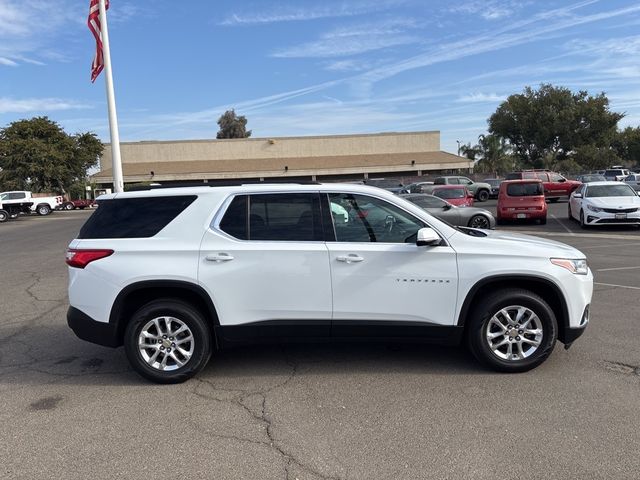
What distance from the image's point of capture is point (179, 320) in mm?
4500

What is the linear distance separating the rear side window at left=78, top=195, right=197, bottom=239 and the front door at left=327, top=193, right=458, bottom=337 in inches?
57.6

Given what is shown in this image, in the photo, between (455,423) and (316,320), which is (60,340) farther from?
(455,423)

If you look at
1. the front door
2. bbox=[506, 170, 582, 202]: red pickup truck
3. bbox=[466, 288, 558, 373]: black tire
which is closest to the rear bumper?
the front door

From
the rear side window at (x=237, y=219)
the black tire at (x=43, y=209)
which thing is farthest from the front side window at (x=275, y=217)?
the black tire at (x=43, y=209)

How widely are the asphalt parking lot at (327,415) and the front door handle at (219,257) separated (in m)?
1.10

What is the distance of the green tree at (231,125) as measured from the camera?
94.2 meters

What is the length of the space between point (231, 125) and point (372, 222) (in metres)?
93.2

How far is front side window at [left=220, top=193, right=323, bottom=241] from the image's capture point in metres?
4.54

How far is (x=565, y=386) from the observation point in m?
4.29

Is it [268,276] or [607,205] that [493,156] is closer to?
[607,205]

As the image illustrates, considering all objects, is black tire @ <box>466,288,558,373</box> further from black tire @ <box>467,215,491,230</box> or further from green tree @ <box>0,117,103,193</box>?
green tree @ <box>0,117,103,193</box>

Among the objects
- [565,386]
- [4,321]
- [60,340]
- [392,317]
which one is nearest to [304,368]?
[392,317]

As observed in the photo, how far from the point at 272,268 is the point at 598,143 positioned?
62.6m

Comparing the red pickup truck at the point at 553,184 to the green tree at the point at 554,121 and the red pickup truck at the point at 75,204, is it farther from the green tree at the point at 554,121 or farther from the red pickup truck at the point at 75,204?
the red pickup truck at the point at 75,204
